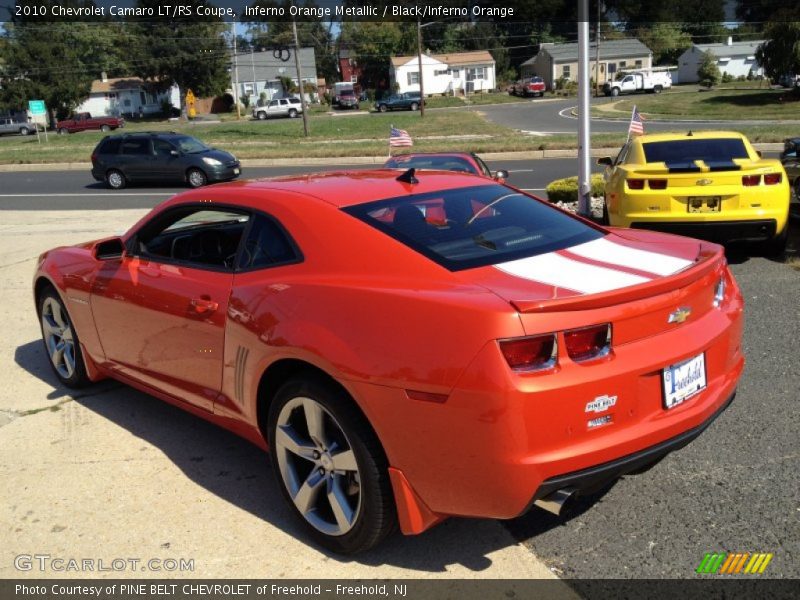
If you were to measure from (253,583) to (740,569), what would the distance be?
6.40ft

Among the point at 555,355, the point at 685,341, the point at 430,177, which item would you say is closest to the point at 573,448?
the point at 555,355

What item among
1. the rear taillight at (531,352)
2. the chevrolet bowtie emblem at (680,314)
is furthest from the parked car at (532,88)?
the rear taillight at (531,352)

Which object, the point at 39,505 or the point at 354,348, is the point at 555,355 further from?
the point at 39,505

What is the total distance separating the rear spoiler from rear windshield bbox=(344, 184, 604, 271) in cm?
50

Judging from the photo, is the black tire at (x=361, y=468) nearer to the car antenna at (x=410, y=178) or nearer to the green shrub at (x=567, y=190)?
the car antenna at (x=410, y=178)

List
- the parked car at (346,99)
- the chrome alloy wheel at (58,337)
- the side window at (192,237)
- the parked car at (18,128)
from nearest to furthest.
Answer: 1. the side window at (192,237)
2. the chrome alloy wheel at (58,337)
3. the parked car at (18,128)
4. the parked car at (346,99)

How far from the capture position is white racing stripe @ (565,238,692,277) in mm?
3199

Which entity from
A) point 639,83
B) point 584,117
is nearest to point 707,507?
point 584,117

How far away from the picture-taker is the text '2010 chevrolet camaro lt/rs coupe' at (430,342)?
2629 mm

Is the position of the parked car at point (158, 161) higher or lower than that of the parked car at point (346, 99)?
lower

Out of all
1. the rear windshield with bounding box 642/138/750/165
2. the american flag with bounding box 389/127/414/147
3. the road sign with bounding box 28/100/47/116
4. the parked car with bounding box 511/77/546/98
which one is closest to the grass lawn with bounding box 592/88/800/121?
the parked car with bounding box 511/77/546/98

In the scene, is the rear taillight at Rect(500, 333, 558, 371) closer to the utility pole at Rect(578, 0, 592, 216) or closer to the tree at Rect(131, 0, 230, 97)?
the utility pole at Rect(578, 0, 592, 216)

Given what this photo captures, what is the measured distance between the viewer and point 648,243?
374 centimetres

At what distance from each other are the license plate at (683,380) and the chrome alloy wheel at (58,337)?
12.8ft
